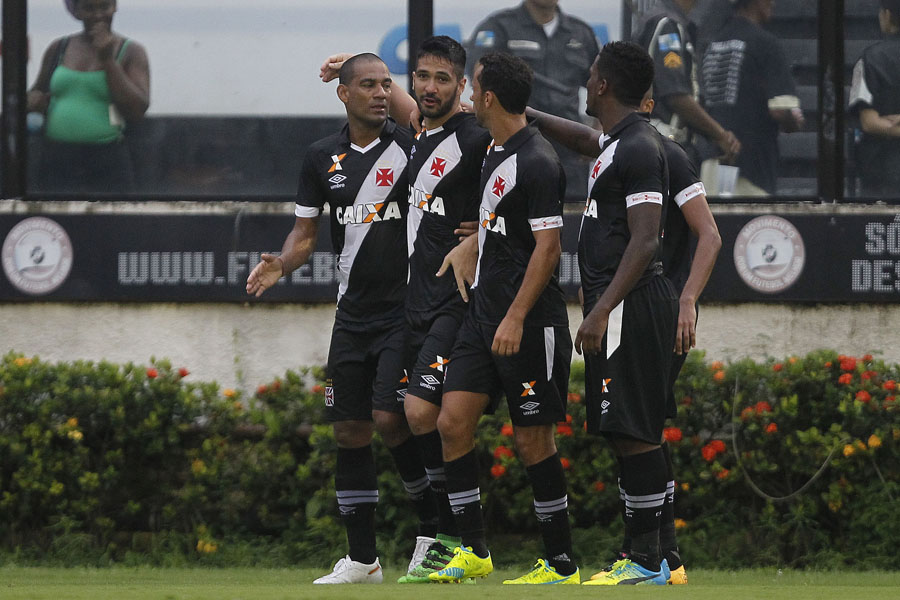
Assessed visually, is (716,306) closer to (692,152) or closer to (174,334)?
(692,152)

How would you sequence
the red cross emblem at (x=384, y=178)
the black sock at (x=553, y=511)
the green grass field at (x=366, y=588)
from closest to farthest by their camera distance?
the green grass field at (x=366, y=588) → the black sock at (x=553, y=511) → the red cross emblem at (x=384, y=178)

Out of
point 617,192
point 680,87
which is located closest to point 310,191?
point 617,192

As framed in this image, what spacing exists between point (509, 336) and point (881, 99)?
454cm

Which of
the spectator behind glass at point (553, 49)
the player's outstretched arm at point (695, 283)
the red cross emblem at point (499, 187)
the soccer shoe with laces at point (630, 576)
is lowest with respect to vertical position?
the soccer shoe with laces at point (630, 576)

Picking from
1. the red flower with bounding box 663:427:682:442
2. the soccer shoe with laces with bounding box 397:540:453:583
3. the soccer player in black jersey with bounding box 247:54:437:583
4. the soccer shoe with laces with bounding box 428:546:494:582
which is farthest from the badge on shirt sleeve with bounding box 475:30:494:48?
the soccer shoe with laces with bounding box 428:546:494:582

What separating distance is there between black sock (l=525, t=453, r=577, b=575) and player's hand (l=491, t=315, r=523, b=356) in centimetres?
56

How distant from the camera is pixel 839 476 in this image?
823cm

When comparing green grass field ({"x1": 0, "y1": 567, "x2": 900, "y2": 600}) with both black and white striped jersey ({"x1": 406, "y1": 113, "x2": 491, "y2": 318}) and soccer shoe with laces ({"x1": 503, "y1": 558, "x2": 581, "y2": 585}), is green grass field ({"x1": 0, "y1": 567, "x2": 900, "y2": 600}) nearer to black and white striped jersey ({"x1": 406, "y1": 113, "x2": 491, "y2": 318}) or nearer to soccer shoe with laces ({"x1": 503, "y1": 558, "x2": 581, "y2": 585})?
soccer shoe with laces ({"x1": 503, "y1": 558, "x2": 581, "y2": 585})

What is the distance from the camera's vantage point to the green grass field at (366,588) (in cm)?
528

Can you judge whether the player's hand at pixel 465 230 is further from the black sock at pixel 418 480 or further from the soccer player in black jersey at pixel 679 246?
the black sock at pixel 418 480

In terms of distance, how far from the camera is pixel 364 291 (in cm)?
694

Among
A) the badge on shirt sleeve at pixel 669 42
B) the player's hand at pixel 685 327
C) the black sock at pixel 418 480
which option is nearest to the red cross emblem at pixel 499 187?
the player's hand at pixel 685 327

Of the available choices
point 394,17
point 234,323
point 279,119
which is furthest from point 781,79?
point 234,323

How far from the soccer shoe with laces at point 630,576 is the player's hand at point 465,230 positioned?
1.63 meters
